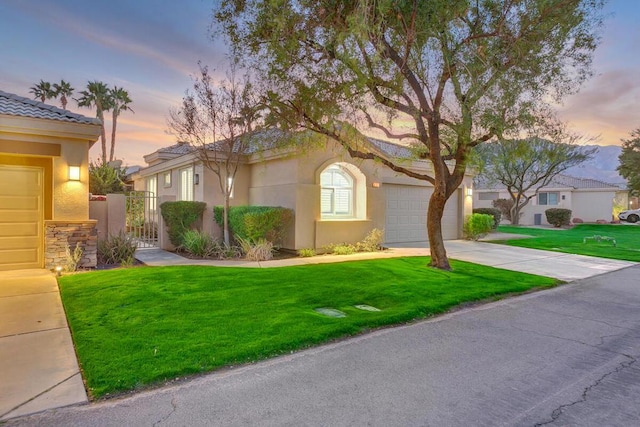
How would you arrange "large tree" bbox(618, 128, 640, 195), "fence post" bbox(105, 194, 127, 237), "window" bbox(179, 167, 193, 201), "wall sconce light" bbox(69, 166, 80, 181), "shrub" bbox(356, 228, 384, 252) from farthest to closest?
1. "large tree" bbox(618, 128, 640, 195)
2. "window" bbox(179, 167, 193, 201)
3. "shrub" bbox(356, 228, 384, 252)
4. "fence post" bbox(105, 194, 127, 237)
5. "wall sconce light" bbox(69, 166, 80, 181)

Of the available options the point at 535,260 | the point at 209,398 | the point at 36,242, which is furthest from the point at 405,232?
the point at 209,398

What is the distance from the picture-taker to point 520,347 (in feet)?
15.7

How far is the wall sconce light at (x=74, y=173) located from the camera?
921 cm

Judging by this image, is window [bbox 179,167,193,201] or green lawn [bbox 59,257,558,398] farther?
window [bbox 179,167,193,201]

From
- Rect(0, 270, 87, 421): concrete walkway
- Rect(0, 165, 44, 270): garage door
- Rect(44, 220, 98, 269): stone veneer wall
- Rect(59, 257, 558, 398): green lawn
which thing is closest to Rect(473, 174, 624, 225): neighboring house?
Rect(59, 257, 558, 398): green lawn

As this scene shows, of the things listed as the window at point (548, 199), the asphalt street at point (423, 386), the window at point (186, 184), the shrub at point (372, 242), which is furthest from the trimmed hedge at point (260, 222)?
the window at point (548, 199)

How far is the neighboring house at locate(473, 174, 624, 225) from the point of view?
32.9 metres

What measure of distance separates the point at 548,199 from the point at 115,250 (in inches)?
1352

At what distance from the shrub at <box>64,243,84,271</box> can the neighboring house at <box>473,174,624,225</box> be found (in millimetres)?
32745

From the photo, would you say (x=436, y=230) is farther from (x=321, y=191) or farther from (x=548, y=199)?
(x=548, y=199)

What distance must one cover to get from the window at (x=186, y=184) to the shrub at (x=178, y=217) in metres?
2.80

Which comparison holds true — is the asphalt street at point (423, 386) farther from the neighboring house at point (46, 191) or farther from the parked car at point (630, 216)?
the parked car at point (630, 216)

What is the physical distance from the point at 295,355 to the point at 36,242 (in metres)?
8.27

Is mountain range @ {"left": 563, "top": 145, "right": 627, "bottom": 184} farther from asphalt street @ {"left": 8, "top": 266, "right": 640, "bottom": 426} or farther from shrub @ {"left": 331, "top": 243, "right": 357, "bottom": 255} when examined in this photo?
asphalt street @ {"left": 8, "top": 266, "right": 640, "bottom": 426}
